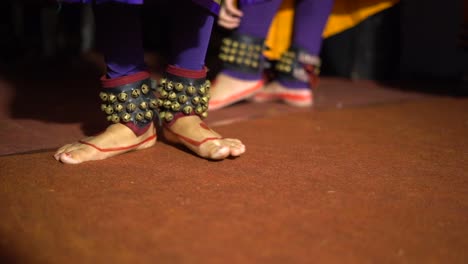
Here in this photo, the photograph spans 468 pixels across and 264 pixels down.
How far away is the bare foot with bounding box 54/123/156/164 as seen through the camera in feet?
3.08

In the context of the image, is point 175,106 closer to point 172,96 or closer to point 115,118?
point 172,96

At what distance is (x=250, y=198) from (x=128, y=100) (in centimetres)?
35

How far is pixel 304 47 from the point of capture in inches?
63.0

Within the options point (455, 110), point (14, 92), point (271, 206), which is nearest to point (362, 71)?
point (455, 110)

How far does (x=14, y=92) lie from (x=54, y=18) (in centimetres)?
90

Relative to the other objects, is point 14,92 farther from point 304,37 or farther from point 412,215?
point 412,215

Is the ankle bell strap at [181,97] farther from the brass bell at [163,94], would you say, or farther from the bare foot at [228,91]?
the bare foot at [228,91]

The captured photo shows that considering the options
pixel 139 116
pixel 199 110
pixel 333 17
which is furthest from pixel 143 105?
pixel 333 17

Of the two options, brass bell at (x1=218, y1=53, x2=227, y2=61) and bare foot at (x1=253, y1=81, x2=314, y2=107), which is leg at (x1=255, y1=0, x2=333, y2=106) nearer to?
bare foot at (x1=253, y1=81, x2=314, y2=107)

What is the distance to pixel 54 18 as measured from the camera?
94.6 inches

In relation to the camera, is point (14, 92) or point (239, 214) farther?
point (14, 92)

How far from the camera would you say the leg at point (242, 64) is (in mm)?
1484

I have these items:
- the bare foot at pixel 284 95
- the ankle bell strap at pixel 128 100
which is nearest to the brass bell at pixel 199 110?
the ankle bell strap at pixel 128 100

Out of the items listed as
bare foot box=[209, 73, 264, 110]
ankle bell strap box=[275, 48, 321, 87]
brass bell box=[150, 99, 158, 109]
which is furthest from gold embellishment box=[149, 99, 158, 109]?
ankle bell strap box=[275, 48, 321, 87]
